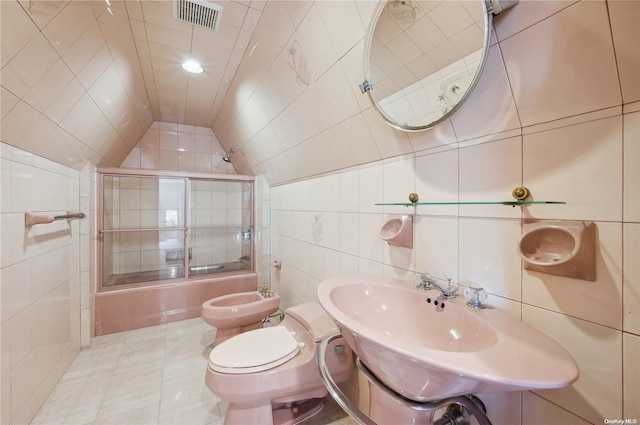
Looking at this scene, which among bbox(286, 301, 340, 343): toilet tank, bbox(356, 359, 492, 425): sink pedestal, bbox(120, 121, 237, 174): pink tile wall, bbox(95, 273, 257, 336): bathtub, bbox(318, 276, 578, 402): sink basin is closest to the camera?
bbox(318, 276, 578, 402): sink basin

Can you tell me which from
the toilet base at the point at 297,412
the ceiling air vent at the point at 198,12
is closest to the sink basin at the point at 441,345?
the toilet base at the point at 297,412

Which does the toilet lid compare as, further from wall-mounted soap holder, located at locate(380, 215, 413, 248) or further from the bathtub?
the bathtub

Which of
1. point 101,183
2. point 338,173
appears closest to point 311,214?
point 338,173

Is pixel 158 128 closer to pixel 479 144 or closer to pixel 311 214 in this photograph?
pixel 311 214

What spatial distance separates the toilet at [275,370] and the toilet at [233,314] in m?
0.57

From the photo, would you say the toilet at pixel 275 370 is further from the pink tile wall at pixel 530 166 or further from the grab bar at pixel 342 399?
the pink tile wall at pixel 530 166

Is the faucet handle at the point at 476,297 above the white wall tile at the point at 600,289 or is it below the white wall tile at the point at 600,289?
below

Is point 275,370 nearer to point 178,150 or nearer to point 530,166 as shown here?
point 530,166

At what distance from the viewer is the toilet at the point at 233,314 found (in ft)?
6.13

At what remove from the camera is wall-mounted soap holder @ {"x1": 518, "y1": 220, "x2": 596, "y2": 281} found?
0.60m

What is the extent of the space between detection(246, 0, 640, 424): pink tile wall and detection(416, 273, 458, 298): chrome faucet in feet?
0.16

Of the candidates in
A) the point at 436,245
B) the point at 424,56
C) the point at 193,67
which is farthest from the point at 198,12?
the point at 436,245

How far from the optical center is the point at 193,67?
1.88 m

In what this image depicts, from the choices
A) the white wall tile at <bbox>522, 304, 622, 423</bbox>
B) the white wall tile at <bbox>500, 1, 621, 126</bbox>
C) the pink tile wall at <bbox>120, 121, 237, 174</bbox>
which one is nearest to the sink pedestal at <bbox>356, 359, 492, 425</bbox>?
the white wall tile at <bbox>522, 304, 622, 423</bbox>
